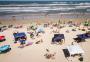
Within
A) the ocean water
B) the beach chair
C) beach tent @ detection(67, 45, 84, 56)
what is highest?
beach tent @ detection(67, 45, 84, 56)

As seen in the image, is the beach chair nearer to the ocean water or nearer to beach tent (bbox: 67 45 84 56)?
beach tent (bbox: 67 45 84 56)

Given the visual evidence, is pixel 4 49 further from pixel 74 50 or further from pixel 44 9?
pixel 44 9

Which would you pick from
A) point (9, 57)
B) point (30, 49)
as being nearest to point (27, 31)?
point (30, 49)

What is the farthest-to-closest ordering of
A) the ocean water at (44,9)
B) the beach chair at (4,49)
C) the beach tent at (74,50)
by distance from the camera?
the ocean water at (44,9) → the beach chair at (4,49) → the beach tent at (74,50)

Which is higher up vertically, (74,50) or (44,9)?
(74,50)

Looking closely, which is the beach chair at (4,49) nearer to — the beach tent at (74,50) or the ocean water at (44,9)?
the beach tent at (74,50)

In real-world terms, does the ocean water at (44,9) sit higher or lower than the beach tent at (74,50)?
lower

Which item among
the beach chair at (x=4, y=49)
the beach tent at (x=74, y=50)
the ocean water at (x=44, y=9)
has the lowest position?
the ocean water at (x=44, y=9)

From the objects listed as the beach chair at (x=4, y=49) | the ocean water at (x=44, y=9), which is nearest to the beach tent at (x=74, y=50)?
the beach chair at (x=4, y=49)

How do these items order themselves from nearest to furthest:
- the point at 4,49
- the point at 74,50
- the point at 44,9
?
the point at 74,50, the point at 4,49, the point at 44,9

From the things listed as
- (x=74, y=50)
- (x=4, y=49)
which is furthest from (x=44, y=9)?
(x=74, y=50)

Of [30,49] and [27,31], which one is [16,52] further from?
[27,31]

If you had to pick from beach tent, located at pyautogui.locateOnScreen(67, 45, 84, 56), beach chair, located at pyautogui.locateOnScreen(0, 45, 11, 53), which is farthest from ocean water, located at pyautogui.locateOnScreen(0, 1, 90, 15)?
beach tent, located at pyautogui.locateOnScreen(67, 45, 84, 56)

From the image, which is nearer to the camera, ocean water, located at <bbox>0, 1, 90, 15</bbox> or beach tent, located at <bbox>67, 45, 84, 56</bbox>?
beach tent, located at <bbox>67, 45, 84, 56</bbox>
